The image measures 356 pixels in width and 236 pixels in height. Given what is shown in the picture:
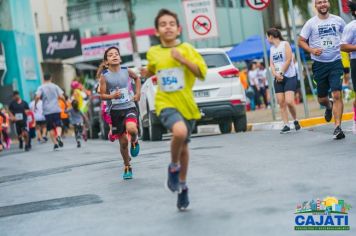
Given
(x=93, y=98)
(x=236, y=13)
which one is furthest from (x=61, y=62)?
(x=93, y=98)

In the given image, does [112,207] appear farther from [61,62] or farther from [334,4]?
[61,62]

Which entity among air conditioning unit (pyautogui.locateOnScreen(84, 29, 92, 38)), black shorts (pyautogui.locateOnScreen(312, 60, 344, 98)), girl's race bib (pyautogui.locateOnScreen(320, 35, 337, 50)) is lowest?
black shorts (pyautogui.locateOnScreen(312, 60, 344, 98))

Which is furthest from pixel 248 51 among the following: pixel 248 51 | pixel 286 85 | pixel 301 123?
pixel 286 85

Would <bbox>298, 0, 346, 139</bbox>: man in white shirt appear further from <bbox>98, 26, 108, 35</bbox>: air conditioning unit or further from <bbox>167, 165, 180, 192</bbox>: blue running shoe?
<bbox>98, 26, 108, 35</bbox>: air conditioning unit

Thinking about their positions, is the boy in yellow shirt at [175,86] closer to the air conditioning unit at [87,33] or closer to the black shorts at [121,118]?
the black shorts at [121,118]

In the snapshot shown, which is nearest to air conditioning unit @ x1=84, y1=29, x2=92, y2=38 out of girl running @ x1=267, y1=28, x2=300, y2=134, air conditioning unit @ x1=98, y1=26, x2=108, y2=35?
air conditioning unit @ x1=98, y1=26, x2=108, y2=35

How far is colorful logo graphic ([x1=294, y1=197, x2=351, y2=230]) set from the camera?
679cm

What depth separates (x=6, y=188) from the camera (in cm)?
1216

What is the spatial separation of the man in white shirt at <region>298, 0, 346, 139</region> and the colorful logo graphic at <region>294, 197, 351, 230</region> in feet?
18.8

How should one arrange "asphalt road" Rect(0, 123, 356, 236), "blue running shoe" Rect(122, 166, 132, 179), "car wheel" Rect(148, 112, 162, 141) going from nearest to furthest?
"asphalt road" Rect(0, 123, 356, 236) < "blue running shoe" Rect(122, 166, 132, 179) < "car wheel" Rect(148, 112, 162, 141)

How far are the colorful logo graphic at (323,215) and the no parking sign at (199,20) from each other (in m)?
16.9

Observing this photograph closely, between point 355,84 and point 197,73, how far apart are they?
5097mm

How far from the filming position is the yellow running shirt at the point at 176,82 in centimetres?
834

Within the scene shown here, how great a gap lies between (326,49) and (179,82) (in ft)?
18.2
